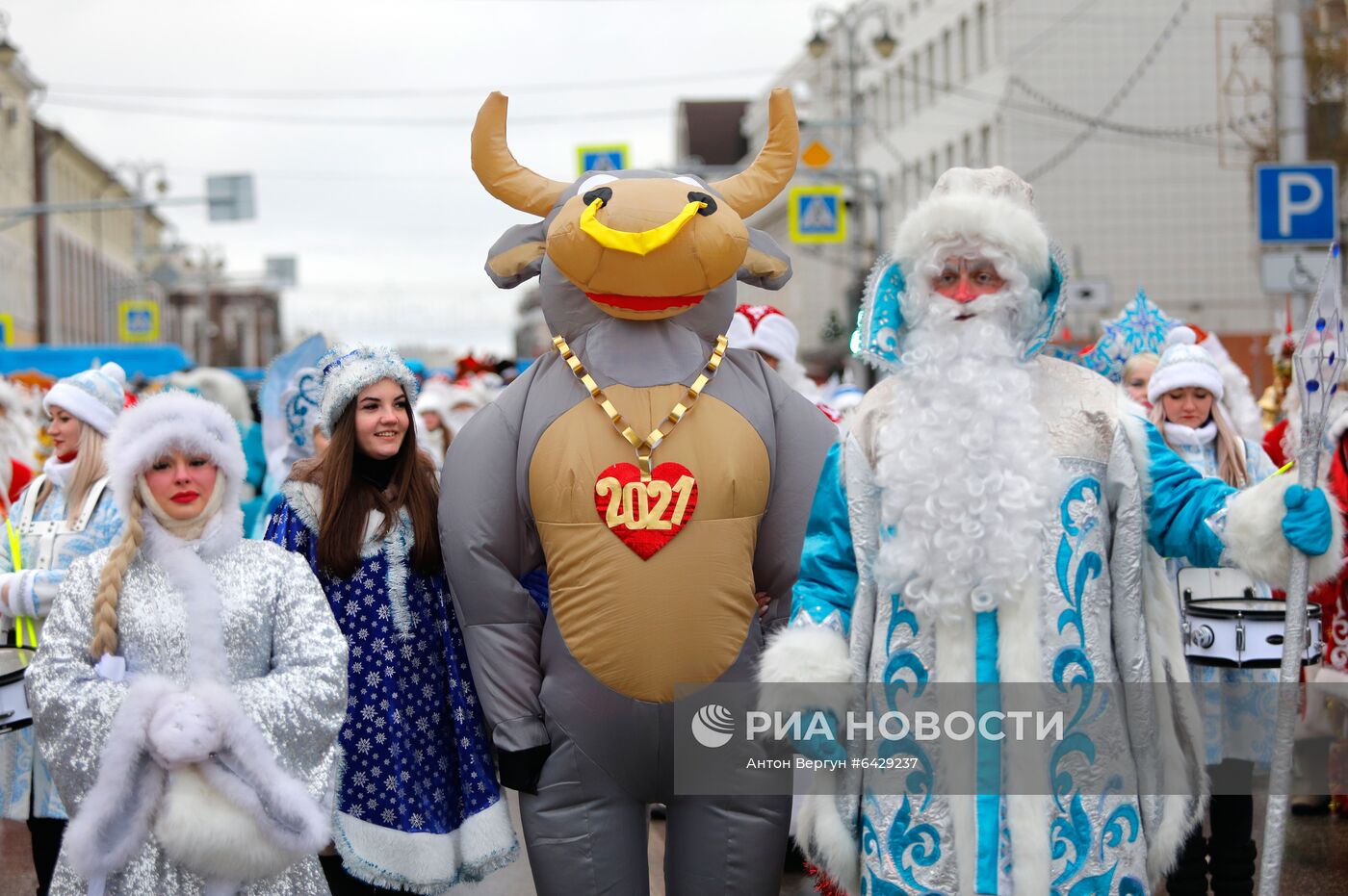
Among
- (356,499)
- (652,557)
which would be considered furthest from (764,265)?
(356,499)

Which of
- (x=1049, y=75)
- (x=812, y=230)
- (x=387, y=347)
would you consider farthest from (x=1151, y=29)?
(x=387, y=347)

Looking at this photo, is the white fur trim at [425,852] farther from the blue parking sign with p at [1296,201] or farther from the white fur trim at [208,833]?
the blue parking sign with p at [1296,201]

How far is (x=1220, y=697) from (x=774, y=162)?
7.76ft

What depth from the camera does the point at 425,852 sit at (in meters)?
4.68

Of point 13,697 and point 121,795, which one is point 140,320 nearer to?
point 13,697

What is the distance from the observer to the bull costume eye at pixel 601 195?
4484mm

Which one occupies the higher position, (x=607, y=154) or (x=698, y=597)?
(x=607, y=154)

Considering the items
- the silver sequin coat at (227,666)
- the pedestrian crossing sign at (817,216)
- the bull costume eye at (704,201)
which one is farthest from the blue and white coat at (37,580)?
the pedestrian crossing sign at (817,216)

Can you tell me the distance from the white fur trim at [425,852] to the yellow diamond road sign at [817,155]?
13481mm

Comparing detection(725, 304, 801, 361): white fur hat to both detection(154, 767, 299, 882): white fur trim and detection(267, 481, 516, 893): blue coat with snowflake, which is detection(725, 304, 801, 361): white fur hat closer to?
detection(267, 481, 516, 893): blue coat with snowflake

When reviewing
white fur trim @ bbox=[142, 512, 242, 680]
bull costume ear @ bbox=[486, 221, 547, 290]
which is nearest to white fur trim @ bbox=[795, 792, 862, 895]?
white fur trim @ bbox=[142, 512, 242, 680]

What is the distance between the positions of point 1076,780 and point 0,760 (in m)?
3.59

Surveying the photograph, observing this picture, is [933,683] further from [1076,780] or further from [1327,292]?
[1327,292]

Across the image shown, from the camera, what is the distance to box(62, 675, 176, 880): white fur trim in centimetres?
374
